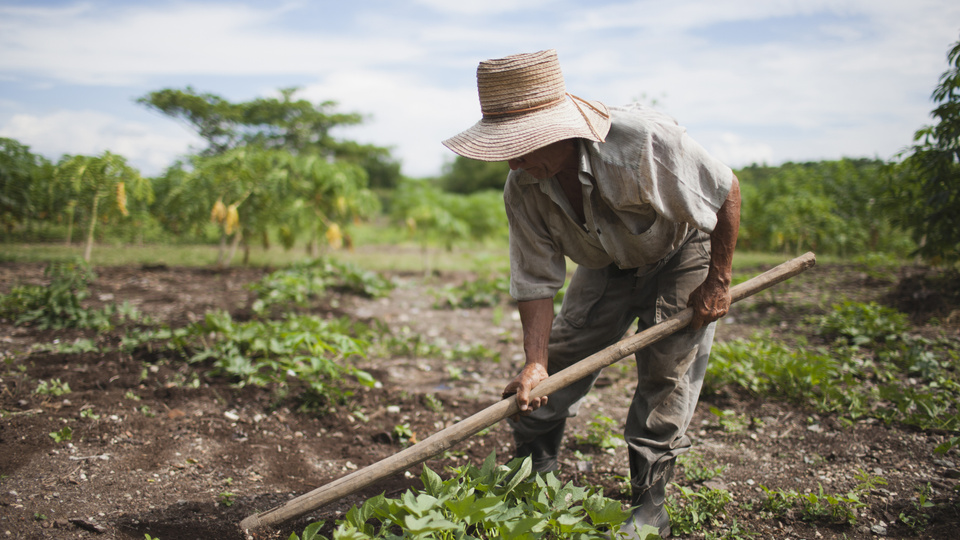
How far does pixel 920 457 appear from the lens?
2.74 m

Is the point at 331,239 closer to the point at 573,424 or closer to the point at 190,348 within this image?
the point at 190,348

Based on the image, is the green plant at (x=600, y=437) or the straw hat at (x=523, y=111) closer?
the straw hat at (x=523, y=111)

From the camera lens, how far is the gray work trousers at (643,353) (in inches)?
89.0

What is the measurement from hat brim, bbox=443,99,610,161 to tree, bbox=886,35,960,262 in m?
4.13

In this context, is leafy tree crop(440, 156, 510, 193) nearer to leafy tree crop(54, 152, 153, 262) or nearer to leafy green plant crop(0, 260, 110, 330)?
leafy tree crop(54, 152, 153, 262)

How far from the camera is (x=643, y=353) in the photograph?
2.34m

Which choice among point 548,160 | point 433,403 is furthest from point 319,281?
point 548,160

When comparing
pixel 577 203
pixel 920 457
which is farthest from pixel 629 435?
pixel 920 457

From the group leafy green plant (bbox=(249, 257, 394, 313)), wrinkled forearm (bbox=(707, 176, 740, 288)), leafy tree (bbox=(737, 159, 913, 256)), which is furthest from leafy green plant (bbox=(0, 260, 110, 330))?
leafy tree (bbox=(737, 159, 913, 256))

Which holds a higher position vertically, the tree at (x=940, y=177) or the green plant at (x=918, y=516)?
the tree at (x=940, y=177)

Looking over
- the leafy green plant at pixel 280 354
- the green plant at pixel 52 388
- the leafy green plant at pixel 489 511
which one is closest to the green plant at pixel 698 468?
the leafy green plant at pixel 489 511

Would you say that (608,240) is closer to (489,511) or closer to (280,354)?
(489,511)

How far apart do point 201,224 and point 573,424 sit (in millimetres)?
5490

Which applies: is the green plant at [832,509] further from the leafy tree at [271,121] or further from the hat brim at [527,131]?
the leafy tree at [271,121]
